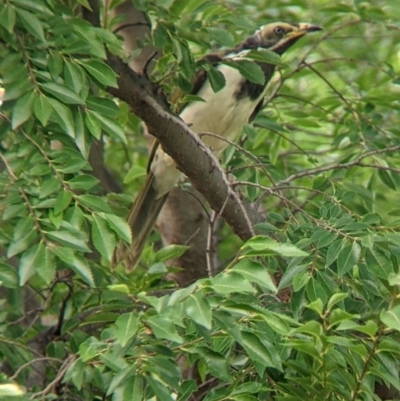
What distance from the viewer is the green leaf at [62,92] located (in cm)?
270

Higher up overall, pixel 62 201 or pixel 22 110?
pixel 22 110

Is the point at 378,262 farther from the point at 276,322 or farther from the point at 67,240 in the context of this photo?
the point at 67,240

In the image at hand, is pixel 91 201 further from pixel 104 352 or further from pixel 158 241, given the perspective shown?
pixel 158 241

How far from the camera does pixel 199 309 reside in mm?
2012

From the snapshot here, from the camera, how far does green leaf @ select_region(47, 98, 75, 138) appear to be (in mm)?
2697

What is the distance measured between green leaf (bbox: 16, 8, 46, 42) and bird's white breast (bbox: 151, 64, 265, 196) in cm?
188

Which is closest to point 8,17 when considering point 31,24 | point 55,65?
point 31,24

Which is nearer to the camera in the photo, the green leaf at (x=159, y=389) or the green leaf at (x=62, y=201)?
the green leaf at (x=159, y=389)

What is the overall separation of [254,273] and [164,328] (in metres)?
0.23

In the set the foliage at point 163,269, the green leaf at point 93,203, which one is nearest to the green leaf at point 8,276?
the foliage at point 163,269

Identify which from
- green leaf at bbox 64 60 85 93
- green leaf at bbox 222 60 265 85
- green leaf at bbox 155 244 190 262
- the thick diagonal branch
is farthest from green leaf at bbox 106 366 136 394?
green leaf at bbox 155 244 190 262

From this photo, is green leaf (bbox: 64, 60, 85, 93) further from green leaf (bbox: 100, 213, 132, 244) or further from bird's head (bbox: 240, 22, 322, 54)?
bird's head (bbox: 240, 22, 322, 54)

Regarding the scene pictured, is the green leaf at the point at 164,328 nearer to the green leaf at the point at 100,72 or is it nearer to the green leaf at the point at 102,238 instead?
the green leaf at the point at 102,238

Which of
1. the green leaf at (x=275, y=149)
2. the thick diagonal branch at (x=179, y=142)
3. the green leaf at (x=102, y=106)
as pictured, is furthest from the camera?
the green leaf at (x=275, y=149)
